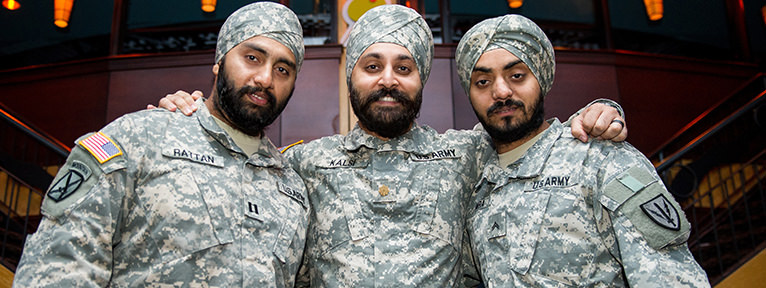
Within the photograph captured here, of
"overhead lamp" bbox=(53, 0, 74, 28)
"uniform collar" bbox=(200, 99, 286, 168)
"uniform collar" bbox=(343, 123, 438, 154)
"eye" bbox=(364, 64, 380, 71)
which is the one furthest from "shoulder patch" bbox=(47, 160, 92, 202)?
"overhead lamp" bbox=(53, 0, 74, 28)

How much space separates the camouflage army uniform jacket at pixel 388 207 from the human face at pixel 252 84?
29 cm

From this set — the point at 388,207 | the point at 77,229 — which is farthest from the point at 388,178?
the point at 77,229

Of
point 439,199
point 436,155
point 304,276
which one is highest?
point 436,155

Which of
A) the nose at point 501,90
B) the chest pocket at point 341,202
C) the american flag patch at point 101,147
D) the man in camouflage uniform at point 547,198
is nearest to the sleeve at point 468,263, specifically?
the man in camouflage uniform at point 547,198

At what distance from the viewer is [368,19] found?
2129 millimetres

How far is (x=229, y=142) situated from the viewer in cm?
176

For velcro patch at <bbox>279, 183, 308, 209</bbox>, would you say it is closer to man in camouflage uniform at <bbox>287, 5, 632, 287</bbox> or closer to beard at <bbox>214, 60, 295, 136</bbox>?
man in camouflage uniform at <bbox>287, 5, 632, 287</bbox>

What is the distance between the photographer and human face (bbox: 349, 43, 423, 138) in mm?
1933

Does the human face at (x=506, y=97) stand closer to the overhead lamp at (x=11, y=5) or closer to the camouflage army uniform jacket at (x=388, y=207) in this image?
the camouflage army uniform jacket at (x=388, y=207)

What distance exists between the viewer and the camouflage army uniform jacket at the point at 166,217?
4.50ft

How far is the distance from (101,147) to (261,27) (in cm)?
70

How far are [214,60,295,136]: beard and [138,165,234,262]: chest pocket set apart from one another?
0.96ft

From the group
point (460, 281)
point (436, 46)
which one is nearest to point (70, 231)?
point (460, 281)

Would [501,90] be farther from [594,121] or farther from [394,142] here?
[394,142]
